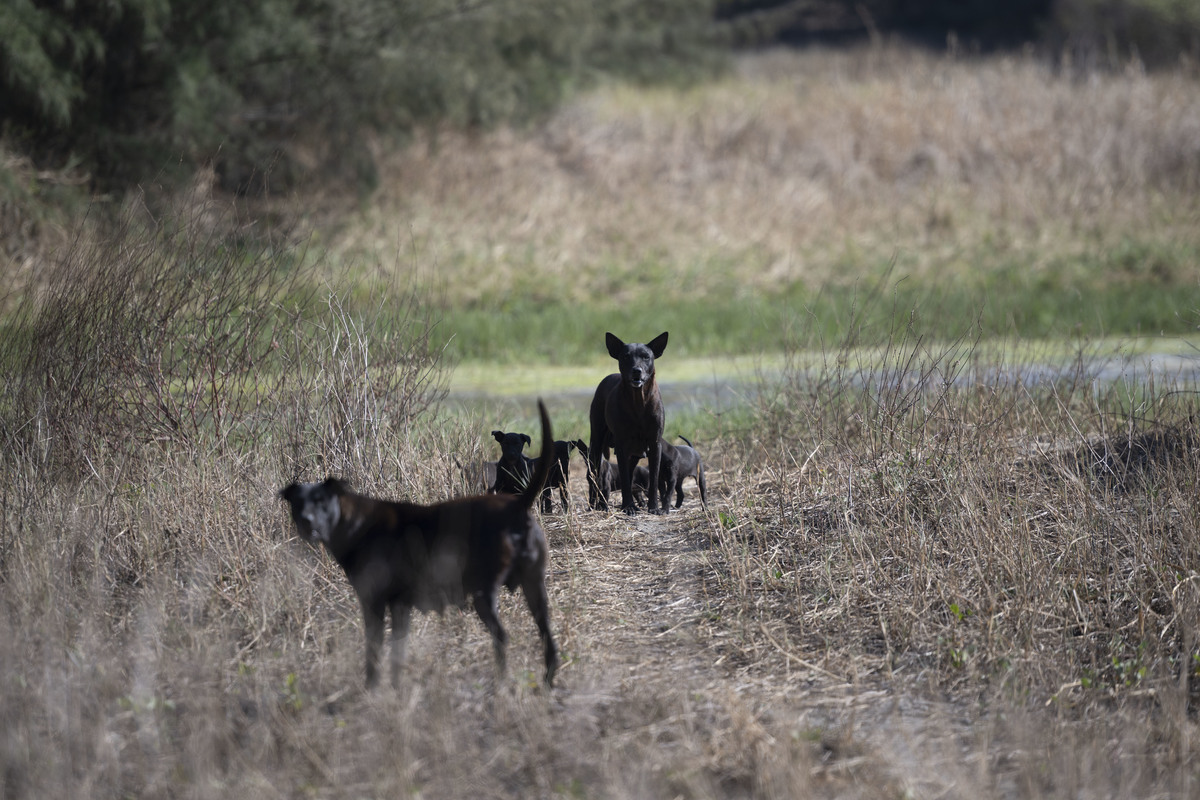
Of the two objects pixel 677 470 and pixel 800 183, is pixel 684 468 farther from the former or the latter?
pixel 800 183

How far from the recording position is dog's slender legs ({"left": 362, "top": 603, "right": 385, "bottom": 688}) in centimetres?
448

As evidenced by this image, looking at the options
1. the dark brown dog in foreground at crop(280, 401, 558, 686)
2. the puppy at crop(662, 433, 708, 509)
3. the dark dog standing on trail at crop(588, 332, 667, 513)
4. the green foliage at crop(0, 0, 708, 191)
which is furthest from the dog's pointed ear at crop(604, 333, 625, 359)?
the green foliage at crop(0, 0, 708, 191)

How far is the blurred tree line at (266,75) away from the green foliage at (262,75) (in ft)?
0.08

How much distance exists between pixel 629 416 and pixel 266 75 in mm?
13550

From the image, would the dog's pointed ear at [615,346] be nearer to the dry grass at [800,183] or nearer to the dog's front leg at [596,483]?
the dog's front leg at [596,483]

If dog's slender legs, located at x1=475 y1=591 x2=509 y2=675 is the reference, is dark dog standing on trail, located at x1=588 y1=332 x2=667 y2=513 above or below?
above

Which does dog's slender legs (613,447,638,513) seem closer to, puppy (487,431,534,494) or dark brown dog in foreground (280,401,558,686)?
puppy (487,431,534,494)

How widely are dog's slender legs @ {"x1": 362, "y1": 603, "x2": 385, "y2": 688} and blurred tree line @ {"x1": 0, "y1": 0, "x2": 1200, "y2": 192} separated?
26.1 feet

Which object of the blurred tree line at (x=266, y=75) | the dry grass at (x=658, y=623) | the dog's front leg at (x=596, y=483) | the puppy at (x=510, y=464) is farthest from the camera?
the blurred tree line at (x=266, y=75)

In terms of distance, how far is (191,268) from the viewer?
7.11 m

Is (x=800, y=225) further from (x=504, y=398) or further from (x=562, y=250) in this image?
(x=504, y=398)

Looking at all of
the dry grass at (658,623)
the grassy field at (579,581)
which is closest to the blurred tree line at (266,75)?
the grassy field at (579,581)

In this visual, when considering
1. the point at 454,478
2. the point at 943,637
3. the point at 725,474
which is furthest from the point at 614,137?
the point at 943,637

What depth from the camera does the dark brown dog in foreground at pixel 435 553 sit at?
14.4 ft
